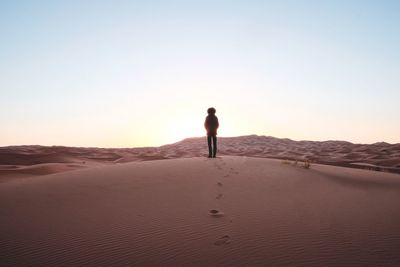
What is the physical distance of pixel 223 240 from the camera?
126 inches

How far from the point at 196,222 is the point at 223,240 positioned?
0.62m

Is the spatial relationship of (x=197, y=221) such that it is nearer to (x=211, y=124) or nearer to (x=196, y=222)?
(x=196, y=222)

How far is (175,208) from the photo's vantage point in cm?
435

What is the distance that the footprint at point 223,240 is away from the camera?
3135 mm

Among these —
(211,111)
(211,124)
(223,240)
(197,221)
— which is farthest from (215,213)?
(211,111)

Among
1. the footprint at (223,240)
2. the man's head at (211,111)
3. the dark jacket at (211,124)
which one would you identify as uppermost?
the man's head at (211,111)

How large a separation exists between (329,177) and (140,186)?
4.19 meters

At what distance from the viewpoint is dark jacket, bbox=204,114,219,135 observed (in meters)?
11.3

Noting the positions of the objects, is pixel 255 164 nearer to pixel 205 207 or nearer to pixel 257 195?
pixel 257 195

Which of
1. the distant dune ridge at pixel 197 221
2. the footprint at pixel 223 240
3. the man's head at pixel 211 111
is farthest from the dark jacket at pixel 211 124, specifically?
the footprint at pixel 223 240

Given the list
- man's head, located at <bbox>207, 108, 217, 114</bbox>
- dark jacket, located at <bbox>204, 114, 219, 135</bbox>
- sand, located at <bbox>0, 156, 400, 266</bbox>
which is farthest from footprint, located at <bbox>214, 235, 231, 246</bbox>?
man's head, located at <bbox>207, 108, 217, 114</bbox>

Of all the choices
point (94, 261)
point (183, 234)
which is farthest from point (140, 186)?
point (94, 261)

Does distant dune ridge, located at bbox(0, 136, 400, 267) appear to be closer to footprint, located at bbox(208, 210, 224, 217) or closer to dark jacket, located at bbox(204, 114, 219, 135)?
footprint, located at bbox(208, 210, 224, 217)

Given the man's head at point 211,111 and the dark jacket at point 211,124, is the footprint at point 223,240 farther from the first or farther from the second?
the man's head at point 211,111
